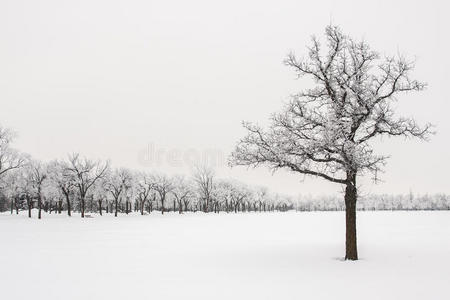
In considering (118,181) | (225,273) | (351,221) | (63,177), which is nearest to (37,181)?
(63,177)

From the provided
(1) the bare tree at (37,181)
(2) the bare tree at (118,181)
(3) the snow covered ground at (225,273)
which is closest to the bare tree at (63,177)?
(1) the bare tree at (37,181)

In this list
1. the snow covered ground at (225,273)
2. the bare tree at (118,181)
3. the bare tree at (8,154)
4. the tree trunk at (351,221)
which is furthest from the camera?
the bare tree at (118,181)

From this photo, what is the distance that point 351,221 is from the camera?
1838cm

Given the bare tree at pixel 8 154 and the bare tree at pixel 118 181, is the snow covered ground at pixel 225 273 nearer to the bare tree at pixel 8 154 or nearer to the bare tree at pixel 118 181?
the bare tree at pixel 8 154

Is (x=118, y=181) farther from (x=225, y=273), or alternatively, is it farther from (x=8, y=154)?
(x=225, y=273)

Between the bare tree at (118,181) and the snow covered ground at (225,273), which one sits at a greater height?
the bare tree at (118,181)

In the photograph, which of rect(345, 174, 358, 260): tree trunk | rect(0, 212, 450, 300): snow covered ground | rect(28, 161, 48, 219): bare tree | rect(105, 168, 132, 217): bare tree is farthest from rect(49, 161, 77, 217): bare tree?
rect(345, 174, 358, 260): tree trunk

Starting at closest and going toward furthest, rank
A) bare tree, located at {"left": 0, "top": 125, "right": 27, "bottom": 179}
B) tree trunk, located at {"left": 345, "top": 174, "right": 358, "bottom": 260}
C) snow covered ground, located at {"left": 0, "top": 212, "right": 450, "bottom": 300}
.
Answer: snow covered ground, located at {"left": 0, "top": 212, "right": 450, "bottom": 300} → tree trunk, located at {"left": 345, "top": 174, "right": 358, "bottom": 260} → bare tree, located at {"left": 0, "top": 125, "right": 27, "bottom": 179}

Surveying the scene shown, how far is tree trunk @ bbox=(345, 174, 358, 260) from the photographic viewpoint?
17.9 metres

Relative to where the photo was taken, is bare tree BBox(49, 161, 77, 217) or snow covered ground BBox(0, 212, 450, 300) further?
bare tree BBox(49, 161, 77, 217)

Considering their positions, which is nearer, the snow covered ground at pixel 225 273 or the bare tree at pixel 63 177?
the snow covered ground at pixel 225 273

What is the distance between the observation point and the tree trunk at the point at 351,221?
58.9 feet

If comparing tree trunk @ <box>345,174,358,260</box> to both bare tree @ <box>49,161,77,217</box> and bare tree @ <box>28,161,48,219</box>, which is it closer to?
bare tree @ <box>28,161,48,219</box>

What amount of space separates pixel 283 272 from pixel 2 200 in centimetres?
13079
